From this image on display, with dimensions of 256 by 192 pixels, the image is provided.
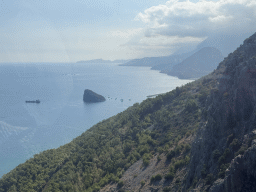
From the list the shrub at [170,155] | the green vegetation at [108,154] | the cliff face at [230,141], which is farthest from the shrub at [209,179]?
the shrub at [170,155]

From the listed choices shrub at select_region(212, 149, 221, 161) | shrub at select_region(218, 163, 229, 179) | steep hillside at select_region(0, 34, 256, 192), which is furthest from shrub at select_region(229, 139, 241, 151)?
shrub at select_region(218, 163, 229, 179)

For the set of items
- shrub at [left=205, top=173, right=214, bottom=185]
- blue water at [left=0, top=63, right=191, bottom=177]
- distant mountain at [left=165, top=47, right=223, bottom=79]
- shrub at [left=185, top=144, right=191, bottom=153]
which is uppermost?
distant mountain at [left=165, top=47, right=223, bottom=79]

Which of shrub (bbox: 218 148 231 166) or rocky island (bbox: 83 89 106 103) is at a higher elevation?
shrub (bbox: 218 148 231 166)

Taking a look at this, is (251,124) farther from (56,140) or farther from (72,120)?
(72,120)

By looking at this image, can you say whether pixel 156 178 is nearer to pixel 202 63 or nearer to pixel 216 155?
pixel 216 155

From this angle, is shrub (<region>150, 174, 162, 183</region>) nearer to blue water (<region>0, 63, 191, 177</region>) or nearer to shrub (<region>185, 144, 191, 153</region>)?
shrub (<region>185, 144, 191, 153</region>)

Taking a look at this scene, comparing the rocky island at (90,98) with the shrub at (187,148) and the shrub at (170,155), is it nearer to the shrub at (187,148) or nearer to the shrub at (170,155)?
the shrub at (170,155)

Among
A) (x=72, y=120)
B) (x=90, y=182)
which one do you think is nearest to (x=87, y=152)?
(x=90, y=182)
